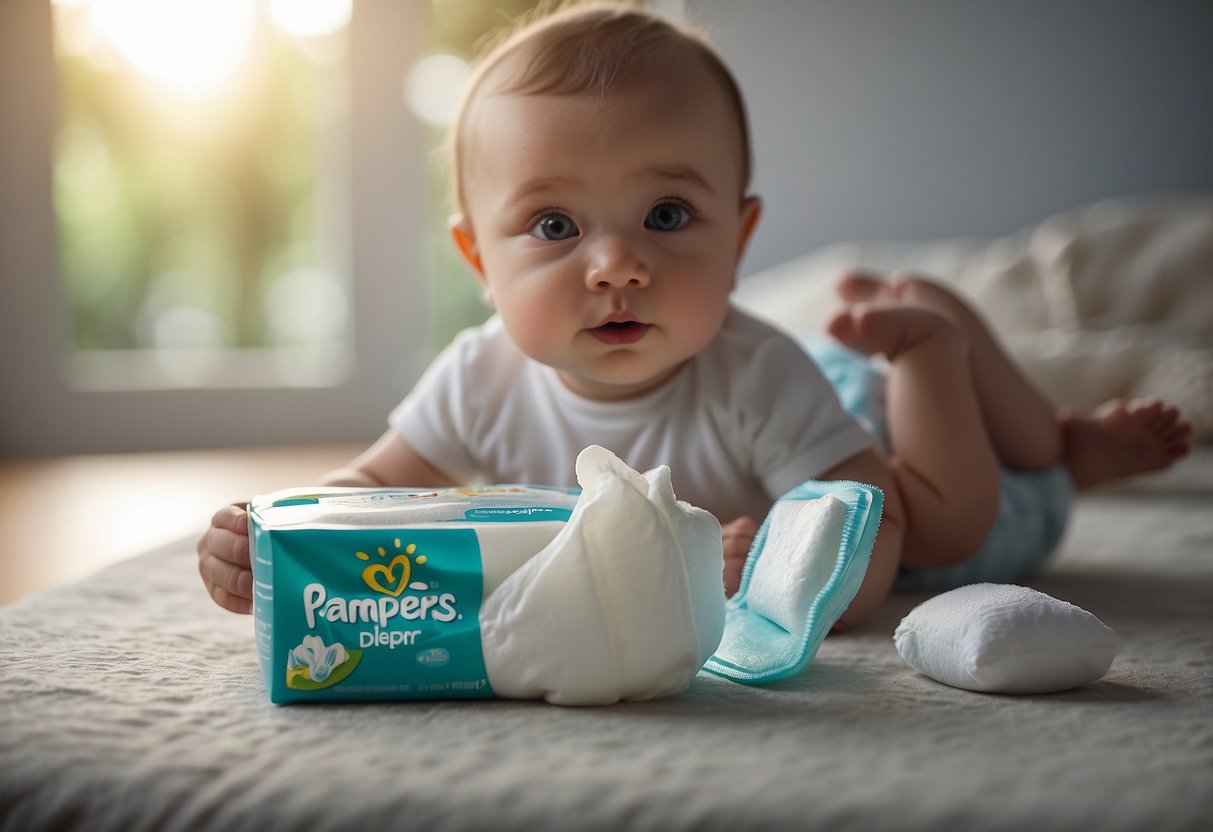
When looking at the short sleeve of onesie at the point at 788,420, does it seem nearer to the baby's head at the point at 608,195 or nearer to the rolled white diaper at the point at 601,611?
the baby's head at the point at 608,195

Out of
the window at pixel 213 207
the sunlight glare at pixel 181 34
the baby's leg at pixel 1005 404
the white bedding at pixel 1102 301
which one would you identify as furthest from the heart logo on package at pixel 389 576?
the sunlight glare at pixel 181 34

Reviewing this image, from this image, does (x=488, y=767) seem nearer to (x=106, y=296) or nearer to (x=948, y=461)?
(x=948, y=461)

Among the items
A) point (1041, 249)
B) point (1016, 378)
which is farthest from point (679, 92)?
point (1041, 249)

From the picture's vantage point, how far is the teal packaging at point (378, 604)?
60cm

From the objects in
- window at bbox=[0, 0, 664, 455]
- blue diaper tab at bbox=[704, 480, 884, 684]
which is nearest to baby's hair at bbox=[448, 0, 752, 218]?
blue diaper tab at bbox=[704, 480, 884, 684]

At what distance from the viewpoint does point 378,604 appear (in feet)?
1.98

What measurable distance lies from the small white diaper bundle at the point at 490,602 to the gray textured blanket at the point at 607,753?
0.7 inches

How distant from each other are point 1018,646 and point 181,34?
282 cm

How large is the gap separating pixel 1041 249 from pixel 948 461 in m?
0.99

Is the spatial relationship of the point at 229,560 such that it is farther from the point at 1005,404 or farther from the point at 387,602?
the point at 1005,404

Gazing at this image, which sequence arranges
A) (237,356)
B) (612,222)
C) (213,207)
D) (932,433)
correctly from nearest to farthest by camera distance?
(612,222)
(932,433)
(237,356)
(213,207)

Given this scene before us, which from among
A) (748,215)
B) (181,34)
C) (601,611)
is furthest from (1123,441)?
(181,34)

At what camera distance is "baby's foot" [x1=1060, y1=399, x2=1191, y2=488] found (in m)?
1.17

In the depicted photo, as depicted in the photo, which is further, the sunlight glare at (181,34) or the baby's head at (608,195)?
the sunlight glare at (181,34)
